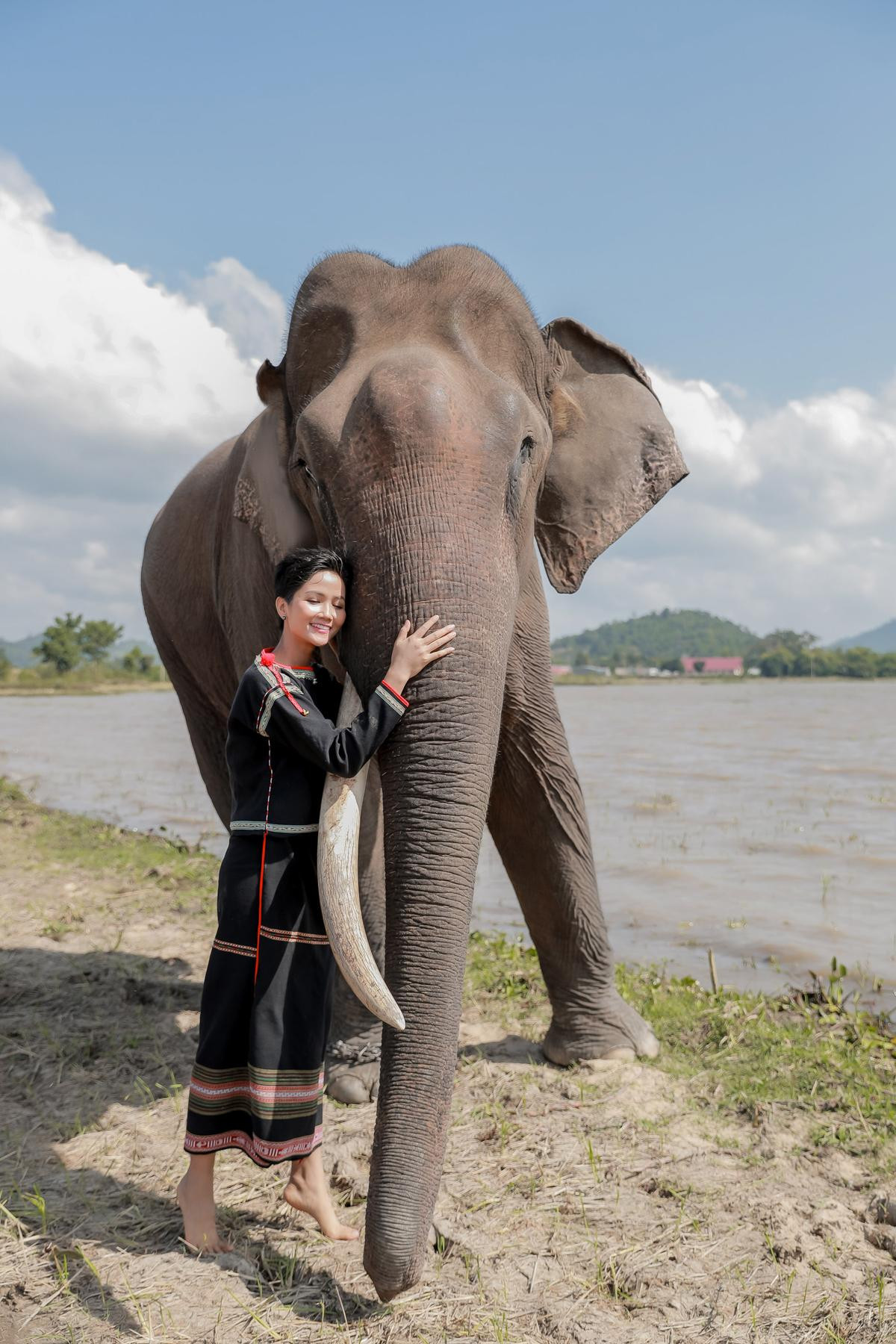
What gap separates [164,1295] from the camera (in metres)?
2.93

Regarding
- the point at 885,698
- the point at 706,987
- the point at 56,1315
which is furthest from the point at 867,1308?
the point at 885,698

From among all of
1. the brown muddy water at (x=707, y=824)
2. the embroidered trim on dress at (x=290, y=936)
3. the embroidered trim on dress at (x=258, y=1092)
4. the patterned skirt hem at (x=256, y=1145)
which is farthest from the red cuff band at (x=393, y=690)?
the brown muddy water at (x=707, y=824)

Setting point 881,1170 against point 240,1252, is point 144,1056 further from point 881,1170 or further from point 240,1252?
point 881,1170

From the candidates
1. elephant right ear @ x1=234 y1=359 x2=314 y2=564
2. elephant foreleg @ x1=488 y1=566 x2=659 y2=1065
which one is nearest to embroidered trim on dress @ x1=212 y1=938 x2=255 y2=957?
elephant right ear @ x1=234 y1=359 x2=314 y2=564

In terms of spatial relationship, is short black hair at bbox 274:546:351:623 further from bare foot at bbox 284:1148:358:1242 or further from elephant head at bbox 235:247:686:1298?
bare foot at bbox 284:1148:358:1242

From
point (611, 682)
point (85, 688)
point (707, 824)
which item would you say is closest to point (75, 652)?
point (85, 688)

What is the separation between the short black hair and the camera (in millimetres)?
3207

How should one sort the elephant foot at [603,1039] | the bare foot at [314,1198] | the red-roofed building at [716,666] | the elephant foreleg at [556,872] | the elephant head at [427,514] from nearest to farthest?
1. the elephant head at [427,514]
2. the bare foot at [314,1198]
3. the elephant foreleg at [556,872]
4. the elephant foot at [603,1039]
5. the red-roofed building at [716,666]

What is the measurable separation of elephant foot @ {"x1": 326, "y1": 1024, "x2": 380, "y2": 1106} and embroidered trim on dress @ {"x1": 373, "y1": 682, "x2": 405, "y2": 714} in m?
1.88

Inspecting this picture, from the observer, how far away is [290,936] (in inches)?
124

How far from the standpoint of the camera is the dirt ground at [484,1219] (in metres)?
2.88

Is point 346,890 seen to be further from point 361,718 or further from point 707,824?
point 707,824

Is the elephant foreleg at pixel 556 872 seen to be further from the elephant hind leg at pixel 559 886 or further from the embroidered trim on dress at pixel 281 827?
the embroidered trim on dress at pixel 281 827

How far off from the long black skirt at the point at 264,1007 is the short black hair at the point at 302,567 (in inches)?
27.9
